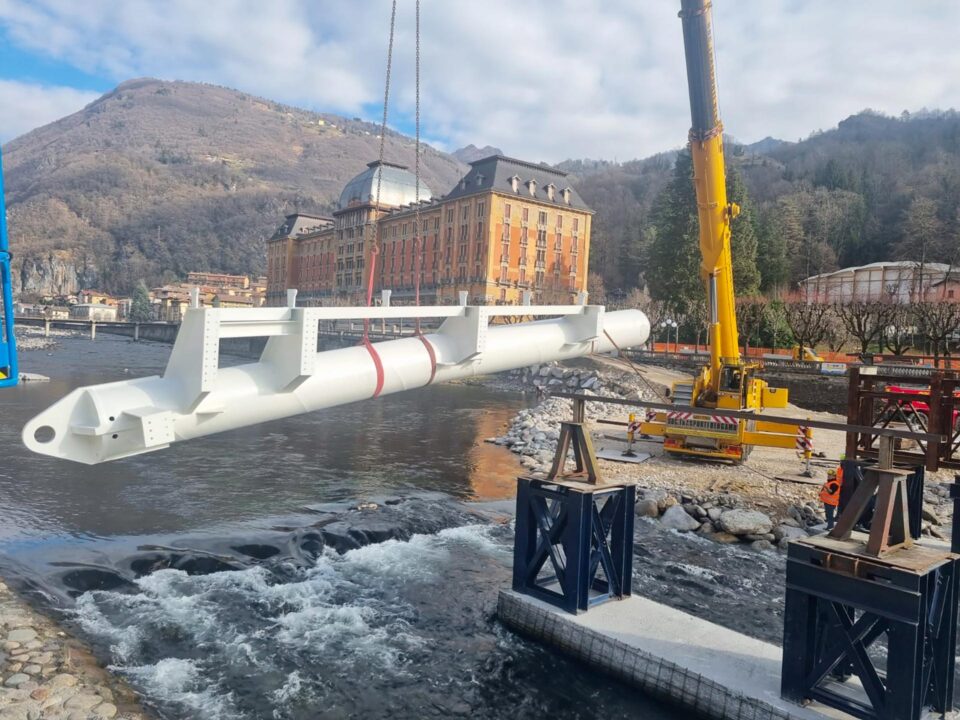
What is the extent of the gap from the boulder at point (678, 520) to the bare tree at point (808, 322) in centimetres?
3147

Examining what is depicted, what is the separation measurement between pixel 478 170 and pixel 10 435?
56.0 meters

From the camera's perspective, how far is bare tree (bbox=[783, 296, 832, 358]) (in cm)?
4198

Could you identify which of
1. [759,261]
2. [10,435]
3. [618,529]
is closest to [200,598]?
[618,529]

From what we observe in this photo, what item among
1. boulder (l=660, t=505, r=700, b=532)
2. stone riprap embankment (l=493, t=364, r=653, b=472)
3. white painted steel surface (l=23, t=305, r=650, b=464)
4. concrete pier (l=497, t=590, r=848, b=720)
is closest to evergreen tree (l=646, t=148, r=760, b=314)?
stone riprap embankment (l=493, t=364, r=653, b=472)

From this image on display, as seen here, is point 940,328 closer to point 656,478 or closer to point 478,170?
point 656,478

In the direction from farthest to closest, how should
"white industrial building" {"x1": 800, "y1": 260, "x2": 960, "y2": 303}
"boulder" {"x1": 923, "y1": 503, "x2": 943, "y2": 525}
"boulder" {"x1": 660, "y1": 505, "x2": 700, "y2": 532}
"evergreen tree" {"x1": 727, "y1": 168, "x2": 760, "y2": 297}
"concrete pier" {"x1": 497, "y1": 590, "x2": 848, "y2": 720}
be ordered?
1. "white industrial building" {"x1": 800, "y1": 260, "x2": 960, "y2": 303}
2. "evergreen tree" {"x1": 727, "y1": 168, "x2": 760, "y2": 297}
3. "boulder" {"x1": 923, "y1": 503, "x2": 943, "y2": 525}
4. "boulder" {"x1": 660, "y1": 505, "x2": 700, "y2": 532}
5. "concrete pier" {"x1": 497, "y1": 590, "x2": 848, "y2": 720}

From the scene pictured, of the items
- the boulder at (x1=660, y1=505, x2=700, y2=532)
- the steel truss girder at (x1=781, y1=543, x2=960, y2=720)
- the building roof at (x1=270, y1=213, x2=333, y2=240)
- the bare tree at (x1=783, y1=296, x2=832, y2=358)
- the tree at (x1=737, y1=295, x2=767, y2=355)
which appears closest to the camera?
the steel truss girder at (x1=781, y1=543, x2=960, y2=720)

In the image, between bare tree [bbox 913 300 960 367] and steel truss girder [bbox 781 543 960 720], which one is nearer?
steel truss girder [bbox 781 543 960 720]

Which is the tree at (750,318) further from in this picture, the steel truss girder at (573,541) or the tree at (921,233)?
the steel truss girder at (573,541)

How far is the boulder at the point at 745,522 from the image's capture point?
1309 centimetres

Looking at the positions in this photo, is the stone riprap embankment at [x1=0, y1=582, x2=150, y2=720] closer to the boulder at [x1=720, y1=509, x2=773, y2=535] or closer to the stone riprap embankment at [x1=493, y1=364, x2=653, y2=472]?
the boulder at [x1=720, y1=509, x2=773, y2=535]

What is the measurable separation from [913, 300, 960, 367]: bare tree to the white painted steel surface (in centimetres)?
3650

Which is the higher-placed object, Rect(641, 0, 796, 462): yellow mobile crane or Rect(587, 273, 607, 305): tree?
Rect(587, 273, 607, 305): tree

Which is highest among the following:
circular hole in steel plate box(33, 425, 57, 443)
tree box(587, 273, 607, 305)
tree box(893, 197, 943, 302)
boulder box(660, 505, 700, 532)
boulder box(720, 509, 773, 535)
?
tree box(893, 197, 943, 302)
